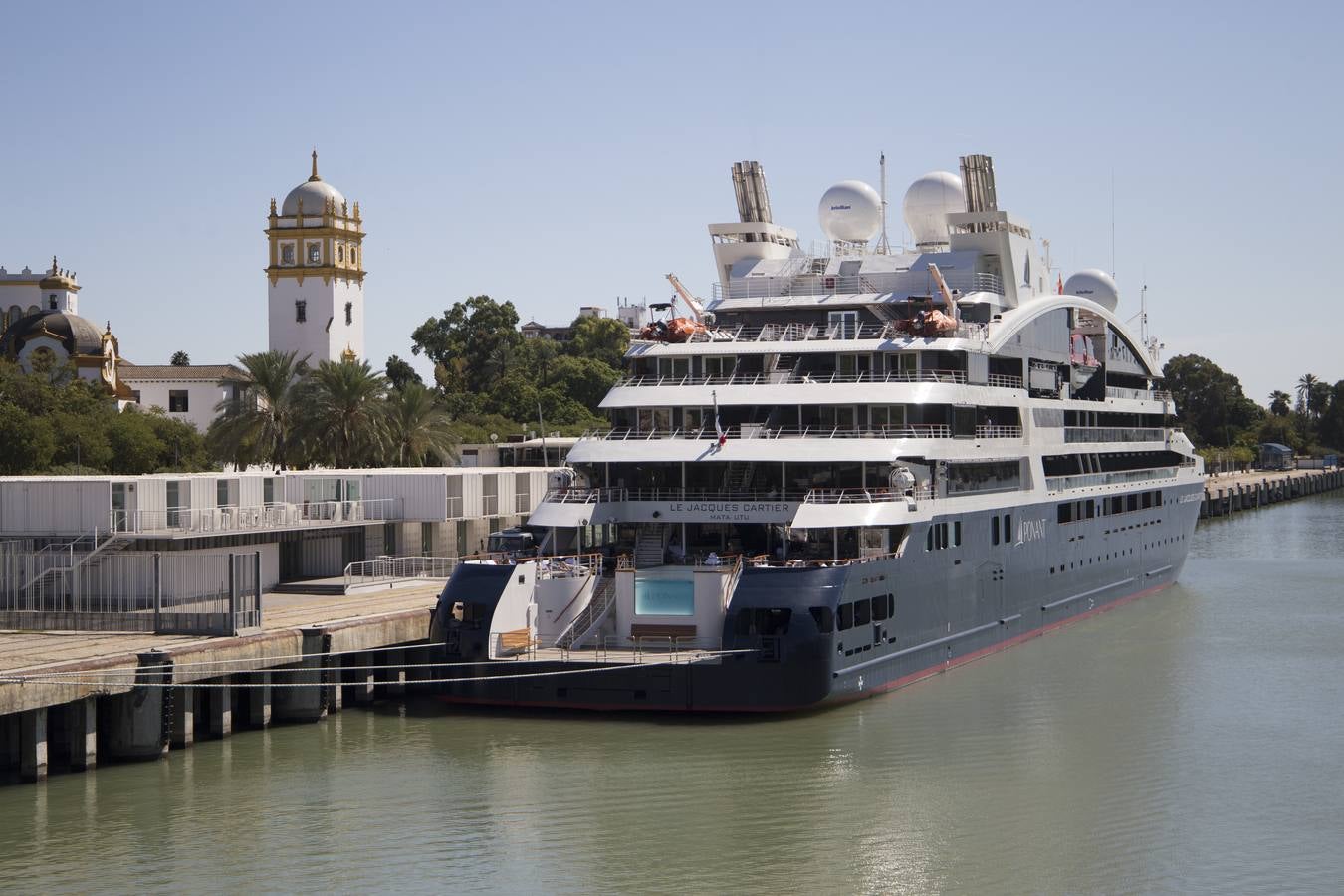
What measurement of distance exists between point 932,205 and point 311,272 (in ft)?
166

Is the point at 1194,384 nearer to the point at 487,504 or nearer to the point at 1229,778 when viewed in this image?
the point at 487,504

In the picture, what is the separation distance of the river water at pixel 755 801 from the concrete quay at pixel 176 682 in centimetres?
71

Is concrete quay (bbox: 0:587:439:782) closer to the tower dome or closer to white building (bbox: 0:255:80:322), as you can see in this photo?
the tower dome

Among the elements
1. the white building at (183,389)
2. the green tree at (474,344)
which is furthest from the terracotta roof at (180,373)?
the green tree at (474,344)

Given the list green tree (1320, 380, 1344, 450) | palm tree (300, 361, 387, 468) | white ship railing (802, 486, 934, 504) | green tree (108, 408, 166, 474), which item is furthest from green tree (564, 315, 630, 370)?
green tree (1320, 380, 1344, 450)

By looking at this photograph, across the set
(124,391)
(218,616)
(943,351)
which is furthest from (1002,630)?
(124,391)

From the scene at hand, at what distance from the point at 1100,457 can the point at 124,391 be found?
6200 centimetres

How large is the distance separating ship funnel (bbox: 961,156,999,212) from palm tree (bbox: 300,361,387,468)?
918 inches

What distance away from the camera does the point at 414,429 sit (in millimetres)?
62094

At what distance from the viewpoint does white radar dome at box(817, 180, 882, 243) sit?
5175 cm

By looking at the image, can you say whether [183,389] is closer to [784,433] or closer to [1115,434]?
[1115,434]

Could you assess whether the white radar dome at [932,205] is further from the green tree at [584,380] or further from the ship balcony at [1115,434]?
the green tree at [584,380]

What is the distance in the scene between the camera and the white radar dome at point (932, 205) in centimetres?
5150

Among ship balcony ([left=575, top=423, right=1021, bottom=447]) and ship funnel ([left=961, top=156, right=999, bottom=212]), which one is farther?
ship funnel ([left=961, top=156, right=999, bottom=212])
